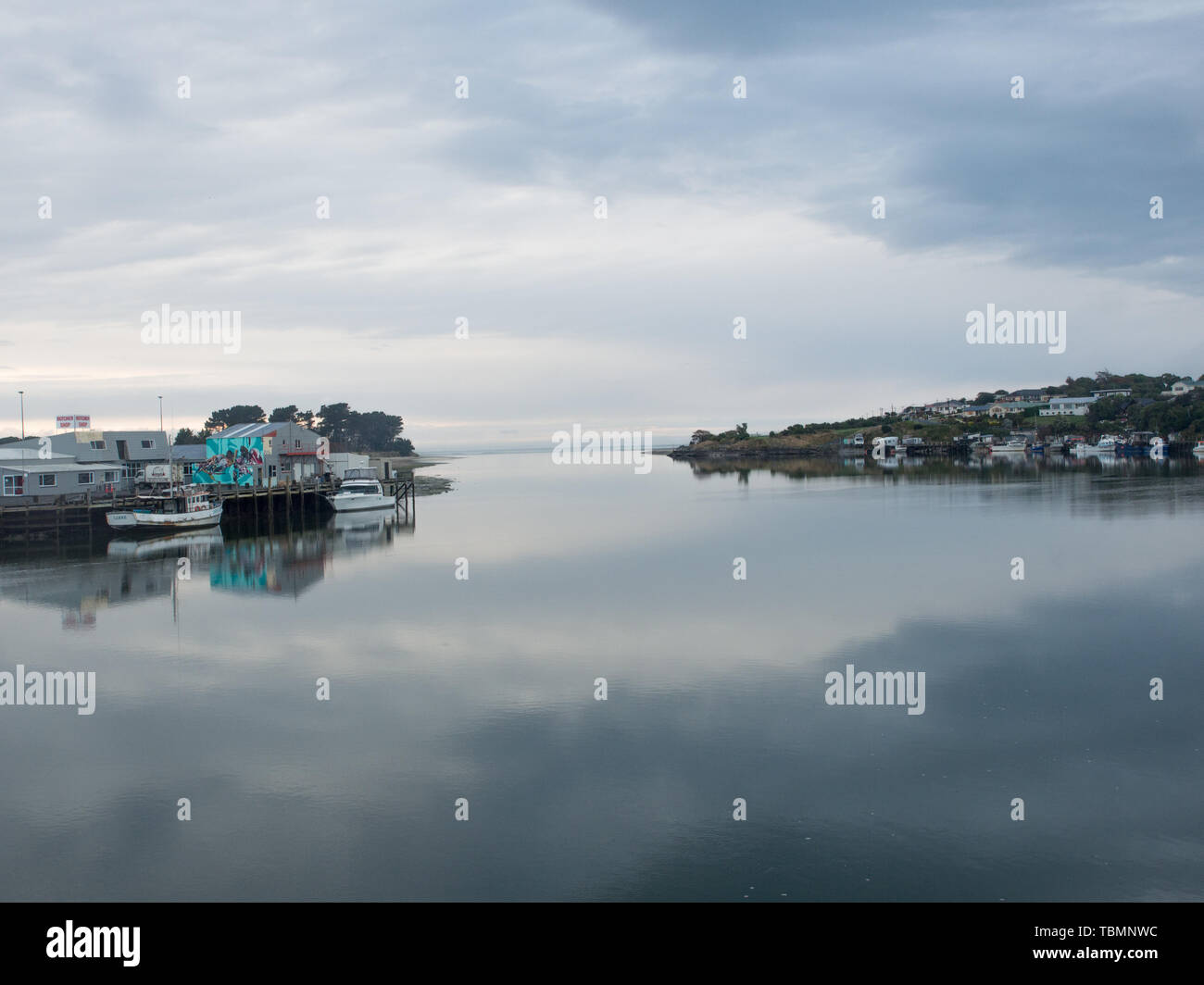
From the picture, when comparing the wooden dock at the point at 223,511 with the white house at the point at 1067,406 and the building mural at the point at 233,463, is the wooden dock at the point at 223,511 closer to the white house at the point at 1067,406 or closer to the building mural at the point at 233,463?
the building mural at the point at 233,463

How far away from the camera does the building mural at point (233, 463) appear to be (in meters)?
59.5

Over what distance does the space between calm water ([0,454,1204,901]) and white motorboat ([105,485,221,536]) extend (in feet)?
41.5

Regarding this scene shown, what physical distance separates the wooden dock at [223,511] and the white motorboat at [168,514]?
83 cm

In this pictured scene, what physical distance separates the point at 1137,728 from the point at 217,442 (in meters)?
59.6

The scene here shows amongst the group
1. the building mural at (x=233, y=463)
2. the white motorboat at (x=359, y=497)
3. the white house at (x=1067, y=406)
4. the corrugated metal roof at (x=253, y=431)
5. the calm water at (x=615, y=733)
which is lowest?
the calm water at (x=615, y=733)

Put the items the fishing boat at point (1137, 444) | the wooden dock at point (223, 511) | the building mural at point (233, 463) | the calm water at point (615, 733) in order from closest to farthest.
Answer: the calm water at point (615, 733) < the wooden dock at point (223, 511) < the building mural at point (233, 463) < the fishing boat at point (1137, 444)

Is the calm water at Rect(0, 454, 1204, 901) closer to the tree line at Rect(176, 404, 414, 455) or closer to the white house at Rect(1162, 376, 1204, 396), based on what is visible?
the tree line at Rect(176, 404, 414, 455)

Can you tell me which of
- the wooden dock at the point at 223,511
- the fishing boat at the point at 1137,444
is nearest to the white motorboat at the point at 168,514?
the wooden dock at the point at 223,511

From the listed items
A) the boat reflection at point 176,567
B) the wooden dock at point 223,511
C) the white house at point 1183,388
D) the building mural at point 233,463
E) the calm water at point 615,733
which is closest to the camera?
the calm water at point 615,733

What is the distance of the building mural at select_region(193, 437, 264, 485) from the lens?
5954 centimetres

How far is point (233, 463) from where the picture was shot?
59969 mm

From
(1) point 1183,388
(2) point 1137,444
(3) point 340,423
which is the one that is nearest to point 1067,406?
(1) point 1183,388

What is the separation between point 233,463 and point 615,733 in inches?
2001
